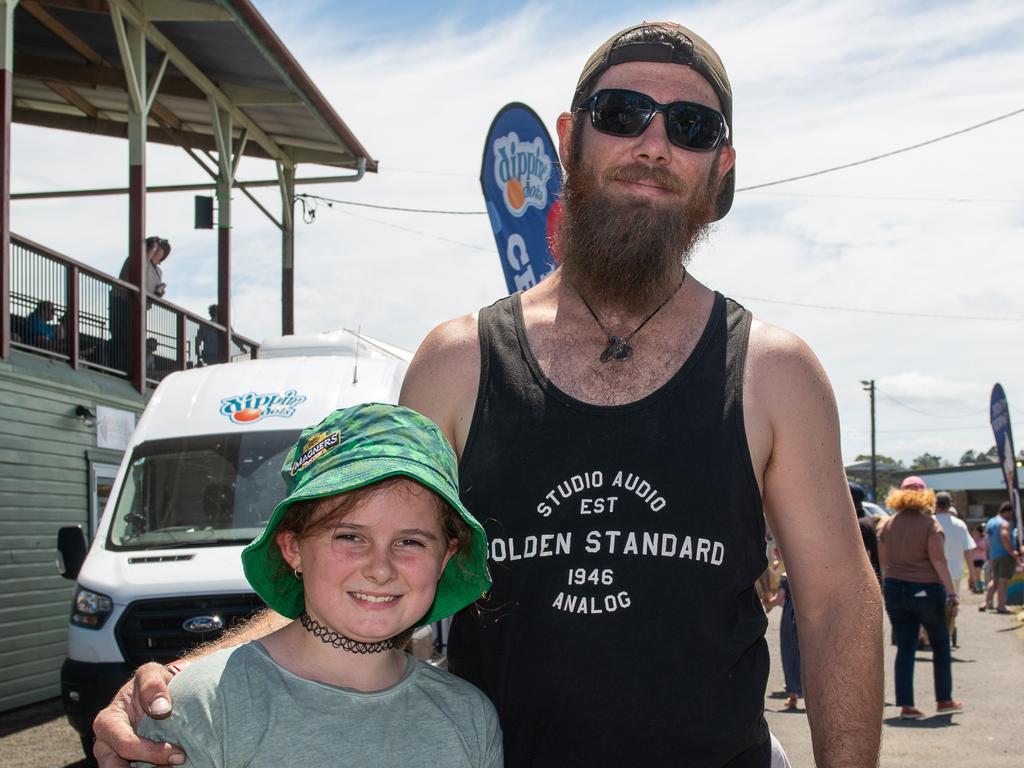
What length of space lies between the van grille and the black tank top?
Result: 5301 mm

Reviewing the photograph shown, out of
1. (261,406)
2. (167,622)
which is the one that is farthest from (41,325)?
(167,622)

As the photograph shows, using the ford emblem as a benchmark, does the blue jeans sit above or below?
below

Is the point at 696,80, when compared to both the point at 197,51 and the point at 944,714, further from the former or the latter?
the point at 197,51

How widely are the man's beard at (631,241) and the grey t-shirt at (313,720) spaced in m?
0.88

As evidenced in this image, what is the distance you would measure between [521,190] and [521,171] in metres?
0.09

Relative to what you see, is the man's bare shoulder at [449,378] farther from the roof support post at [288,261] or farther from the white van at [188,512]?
the roof support post at [288,261]

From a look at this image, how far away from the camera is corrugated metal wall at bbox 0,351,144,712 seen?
1112 cm

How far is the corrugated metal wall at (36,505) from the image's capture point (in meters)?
11.1

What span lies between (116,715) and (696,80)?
1.73 metres

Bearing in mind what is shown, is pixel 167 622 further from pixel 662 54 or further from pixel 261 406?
pixel 662 54

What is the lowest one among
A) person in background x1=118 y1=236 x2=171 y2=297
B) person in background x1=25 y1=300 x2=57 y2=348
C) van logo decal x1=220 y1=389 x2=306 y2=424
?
van logo decal x1=220 y1=389 x2=306 y2=424

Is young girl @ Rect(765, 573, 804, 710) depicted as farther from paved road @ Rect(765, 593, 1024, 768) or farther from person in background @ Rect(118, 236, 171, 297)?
person in background @ Rect(118, 236, 171, 297)

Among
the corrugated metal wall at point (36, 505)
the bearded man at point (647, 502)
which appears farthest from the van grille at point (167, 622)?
the bearded man at point (647, 502)

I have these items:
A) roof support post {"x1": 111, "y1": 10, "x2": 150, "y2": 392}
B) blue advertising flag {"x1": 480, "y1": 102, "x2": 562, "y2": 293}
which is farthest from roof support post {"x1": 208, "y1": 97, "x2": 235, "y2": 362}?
blue advertising flag {"x1": 480, "y1": 102, "x2": 562, "y2": 293}
